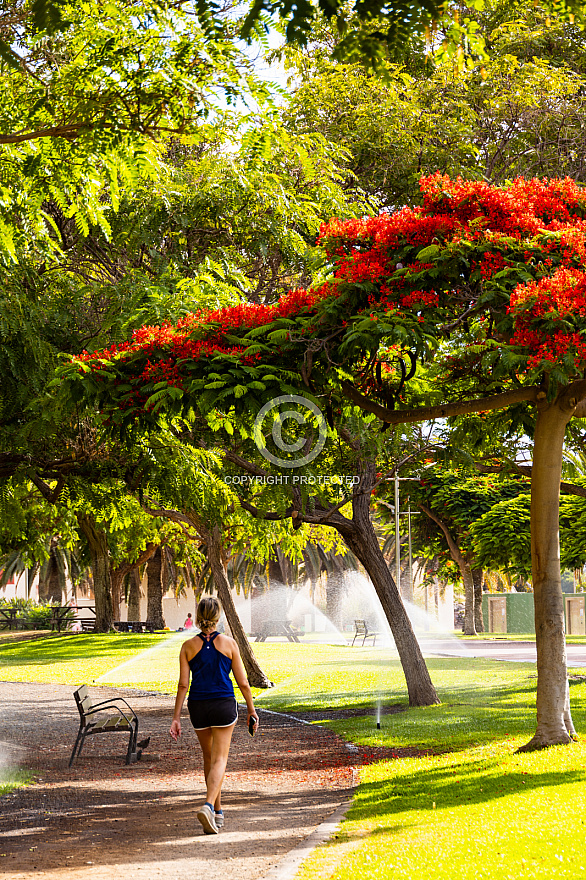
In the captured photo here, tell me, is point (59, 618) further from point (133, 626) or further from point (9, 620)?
point (133, 626)

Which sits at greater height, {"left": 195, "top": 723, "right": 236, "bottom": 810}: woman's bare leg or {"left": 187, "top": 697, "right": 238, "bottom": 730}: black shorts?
{"left": 187, "top": 697, "right": 238, "bottom": 730}: black shorts

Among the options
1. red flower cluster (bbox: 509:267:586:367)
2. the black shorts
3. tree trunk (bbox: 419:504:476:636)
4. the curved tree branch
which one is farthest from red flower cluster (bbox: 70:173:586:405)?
tree trunk (bbox: 419:504:476:636)

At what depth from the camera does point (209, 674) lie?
7023 millimetres

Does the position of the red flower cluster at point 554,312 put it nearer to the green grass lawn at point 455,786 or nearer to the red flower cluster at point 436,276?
the red flower cluster at point 436,276

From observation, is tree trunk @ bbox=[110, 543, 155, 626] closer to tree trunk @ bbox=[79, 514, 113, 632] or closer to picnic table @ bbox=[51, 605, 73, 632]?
picnic table @ bbox=[51, 605, 73, 632]

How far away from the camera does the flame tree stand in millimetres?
8094

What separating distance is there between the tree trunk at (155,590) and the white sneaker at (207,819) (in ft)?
110

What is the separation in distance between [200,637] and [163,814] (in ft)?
6.42

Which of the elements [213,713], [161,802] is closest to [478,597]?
[161,802]

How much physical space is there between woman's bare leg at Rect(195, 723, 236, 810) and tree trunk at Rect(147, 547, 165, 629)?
109 feet

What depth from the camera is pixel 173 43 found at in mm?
7363

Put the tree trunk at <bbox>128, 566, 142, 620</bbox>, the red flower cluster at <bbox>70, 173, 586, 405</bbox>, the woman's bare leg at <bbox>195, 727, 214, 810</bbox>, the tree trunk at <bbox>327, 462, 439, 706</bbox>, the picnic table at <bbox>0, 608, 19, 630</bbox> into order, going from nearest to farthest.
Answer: the woman's bare leg at <bbox>195, 727, 214, 810</bbox> < the red flower cluster at <bbox>70, 173, 586, 405</bbox> < the tree trunk at <bbox>327, 462, 439, 706</bbox> < the picnic table at <bbox>0, 608, 19, 630</bbox> < the tree trunk at <bbox>128, 566, 142, 620</bbox>

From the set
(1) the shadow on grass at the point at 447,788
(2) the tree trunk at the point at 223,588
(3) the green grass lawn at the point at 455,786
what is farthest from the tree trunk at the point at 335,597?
(1) the shadow on grass at the point at 447,788

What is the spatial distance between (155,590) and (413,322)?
114ft
